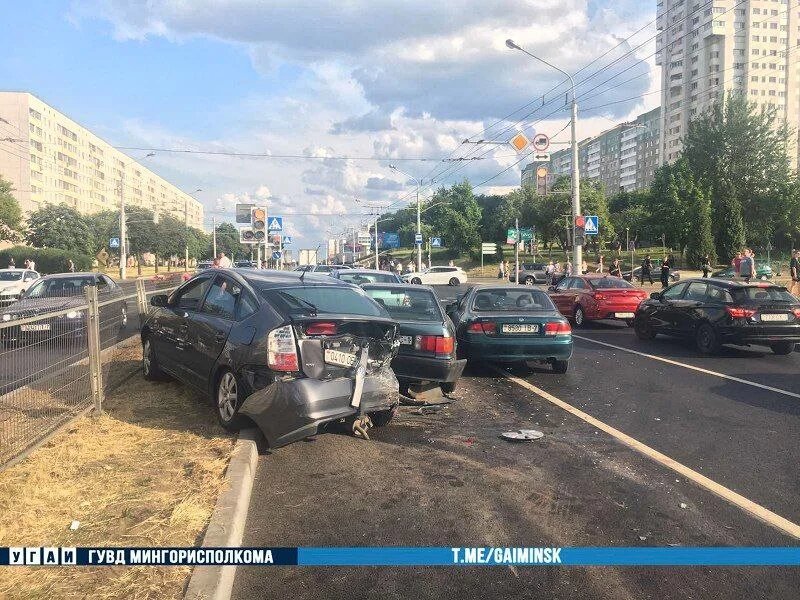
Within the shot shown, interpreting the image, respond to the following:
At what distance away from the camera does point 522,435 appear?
21.5ft

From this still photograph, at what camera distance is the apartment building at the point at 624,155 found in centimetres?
13138

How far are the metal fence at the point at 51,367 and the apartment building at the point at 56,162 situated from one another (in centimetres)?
6237

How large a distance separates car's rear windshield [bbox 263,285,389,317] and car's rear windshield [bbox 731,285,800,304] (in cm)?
871

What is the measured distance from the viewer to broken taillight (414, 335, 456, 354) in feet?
25.7

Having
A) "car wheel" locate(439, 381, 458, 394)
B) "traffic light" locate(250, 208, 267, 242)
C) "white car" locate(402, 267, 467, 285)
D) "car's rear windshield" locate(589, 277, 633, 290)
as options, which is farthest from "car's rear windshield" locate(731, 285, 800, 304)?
"white car" locate(402, 267, 467, 285)

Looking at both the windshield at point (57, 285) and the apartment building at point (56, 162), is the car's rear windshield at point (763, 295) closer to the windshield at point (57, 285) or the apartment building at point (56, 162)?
the windshield at point (57, 285)

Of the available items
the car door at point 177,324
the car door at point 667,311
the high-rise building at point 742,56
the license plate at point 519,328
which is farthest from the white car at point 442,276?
the high-rise building at point 742,56

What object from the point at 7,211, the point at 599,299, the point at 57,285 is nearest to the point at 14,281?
the point at 57,285

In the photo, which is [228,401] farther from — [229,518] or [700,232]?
[700,232]

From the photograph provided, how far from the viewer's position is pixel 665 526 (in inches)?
168

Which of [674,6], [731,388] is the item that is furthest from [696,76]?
[731,388]

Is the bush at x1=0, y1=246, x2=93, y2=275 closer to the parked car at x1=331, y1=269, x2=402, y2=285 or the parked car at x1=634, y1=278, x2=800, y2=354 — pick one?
the parked car at x1=331, y1=269, x2=402, y2=285

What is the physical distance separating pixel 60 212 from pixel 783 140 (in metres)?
71.7

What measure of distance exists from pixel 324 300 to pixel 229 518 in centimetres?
265
